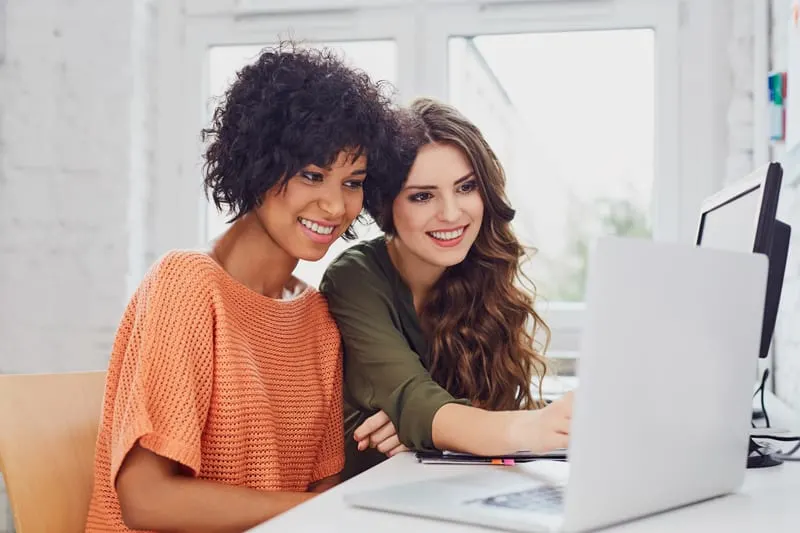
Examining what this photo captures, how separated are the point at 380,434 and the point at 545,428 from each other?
0.33 metres

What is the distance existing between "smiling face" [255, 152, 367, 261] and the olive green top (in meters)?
0.11

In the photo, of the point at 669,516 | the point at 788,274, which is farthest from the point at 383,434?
the point at 788,274

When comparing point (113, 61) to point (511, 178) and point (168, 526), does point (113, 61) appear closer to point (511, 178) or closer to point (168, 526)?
point (511, 178)

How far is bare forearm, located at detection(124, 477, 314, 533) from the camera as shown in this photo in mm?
1048

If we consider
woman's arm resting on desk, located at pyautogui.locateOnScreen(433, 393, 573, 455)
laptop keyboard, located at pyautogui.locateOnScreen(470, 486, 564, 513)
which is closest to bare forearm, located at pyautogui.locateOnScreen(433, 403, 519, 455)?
woman's arm resting on desk, located at pyautogui.locateOnScreen(433, 393, 573, 455)

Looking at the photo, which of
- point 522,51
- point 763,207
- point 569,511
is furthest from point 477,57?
point 569,511

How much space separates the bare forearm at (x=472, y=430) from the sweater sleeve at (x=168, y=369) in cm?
30

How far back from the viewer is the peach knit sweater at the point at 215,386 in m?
1.09

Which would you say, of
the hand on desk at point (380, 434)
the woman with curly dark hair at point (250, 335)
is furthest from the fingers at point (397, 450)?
the woman with curly dark hair at point (250, 335)

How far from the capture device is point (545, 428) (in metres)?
1.04

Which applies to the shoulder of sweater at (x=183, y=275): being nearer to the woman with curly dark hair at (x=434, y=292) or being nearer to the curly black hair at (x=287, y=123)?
the curly black hair at (x=287, y=123)

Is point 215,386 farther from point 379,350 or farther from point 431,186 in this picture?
point 431,186

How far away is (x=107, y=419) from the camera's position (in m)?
1.18

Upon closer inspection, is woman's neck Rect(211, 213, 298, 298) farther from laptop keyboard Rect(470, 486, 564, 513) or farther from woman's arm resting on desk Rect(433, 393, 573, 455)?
laptop keyboard Rect(470, 486, 564, 513)
